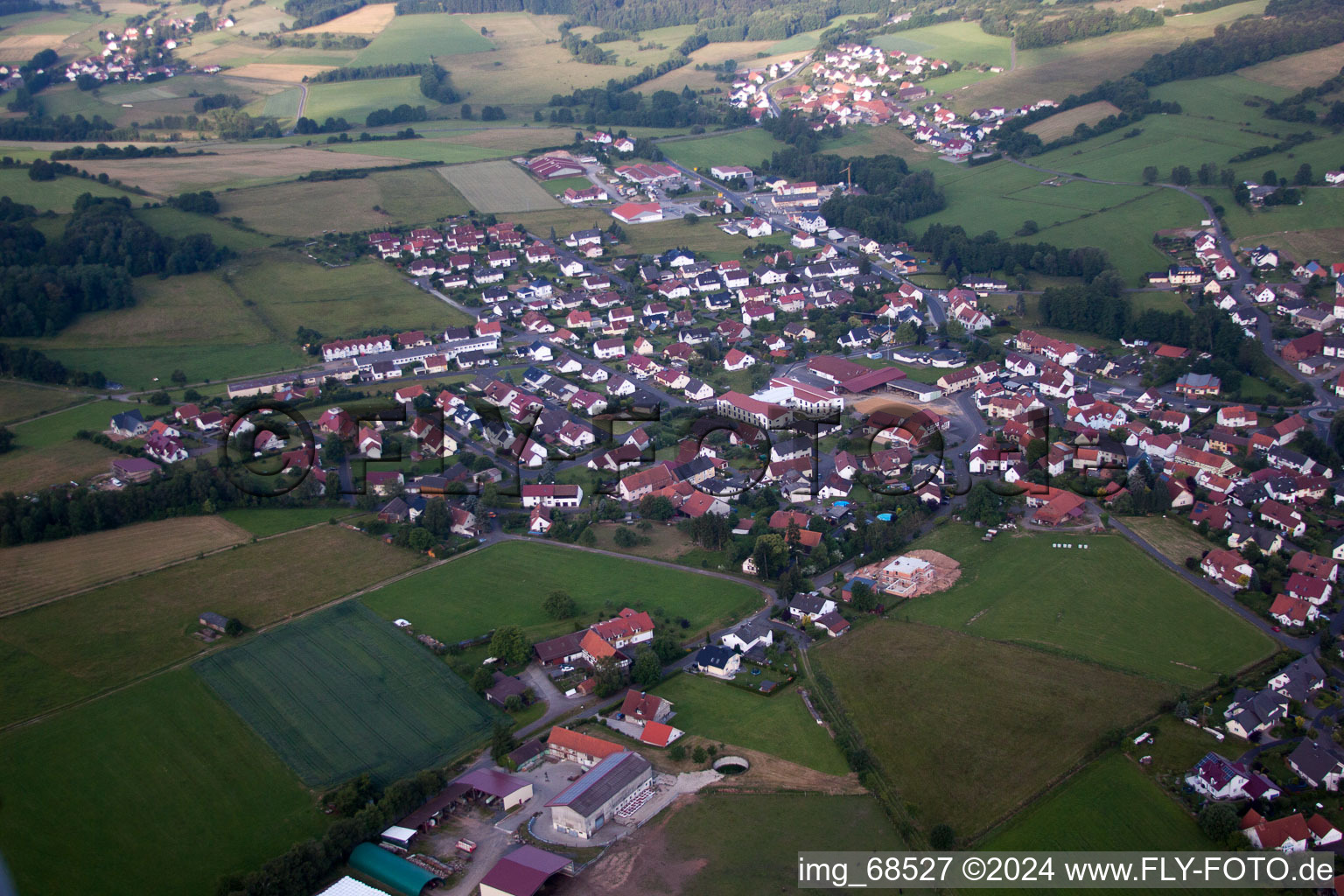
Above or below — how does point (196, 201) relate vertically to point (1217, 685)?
above

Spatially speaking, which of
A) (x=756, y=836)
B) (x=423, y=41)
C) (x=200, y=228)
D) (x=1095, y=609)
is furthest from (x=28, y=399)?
(x=423, y=41)

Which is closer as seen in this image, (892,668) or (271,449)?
(892,668)

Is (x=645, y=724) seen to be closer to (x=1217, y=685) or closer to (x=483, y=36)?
(x=1217, y=685)

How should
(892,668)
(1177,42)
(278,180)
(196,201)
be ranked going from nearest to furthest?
(892,668), (196,201), (278,180), (1177,42)

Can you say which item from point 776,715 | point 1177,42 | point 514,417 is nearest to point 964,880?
point 776,715

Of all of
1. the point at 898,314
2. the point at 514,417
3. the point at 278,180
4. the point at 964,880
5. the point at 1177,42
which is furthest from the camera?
the point at 1177,42

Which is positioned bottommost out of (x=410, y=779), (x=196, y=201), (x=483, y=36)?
(x=410, y=779)

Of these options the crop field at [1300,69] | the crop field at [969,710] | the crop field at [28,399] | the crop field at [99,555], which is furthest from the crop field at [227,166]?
the crop field at [1300,69]
